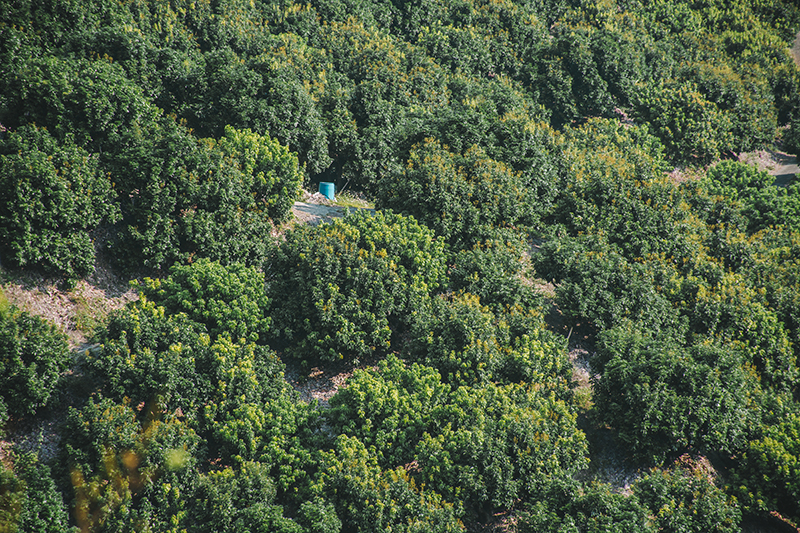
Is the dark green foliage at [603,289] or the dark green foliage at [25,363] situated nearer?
the dark green foliage at [25,363]

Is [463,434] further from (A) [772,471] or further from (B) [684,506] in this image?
(A) [772,471]

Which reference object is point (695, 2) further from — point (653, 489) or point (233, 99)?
point (653, 489)

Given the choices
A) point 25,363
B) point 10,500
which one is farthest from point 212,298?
point 10,500

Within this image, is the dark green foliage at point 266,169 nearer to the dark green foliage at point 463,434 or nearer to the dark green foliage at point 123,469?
the dark green foliage at point 463,434

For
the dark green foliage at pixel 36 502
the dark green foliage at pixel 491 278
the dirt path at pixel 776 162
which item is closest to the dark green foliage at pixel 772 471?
the dark green foliage at pixel 491 278

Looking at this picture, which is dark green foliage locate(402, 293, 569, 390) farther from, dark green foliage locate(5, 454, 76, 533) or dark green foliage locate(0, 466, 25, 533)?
dark green foliage locate(0, 466, 25, 533)

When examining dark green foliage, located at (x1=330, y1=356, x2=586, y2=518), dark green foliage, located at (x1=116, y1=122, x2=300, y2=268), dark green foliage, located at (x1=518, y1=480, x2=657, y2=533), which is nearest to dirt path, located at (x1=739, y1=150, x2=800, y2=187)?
dark green foliage, located at (x1=330, y1=356, x2=586, y2=518)
